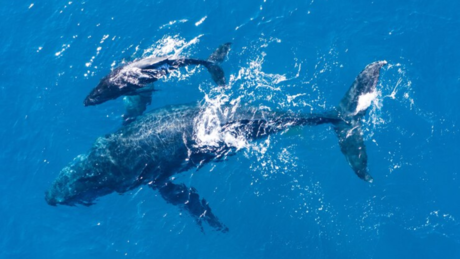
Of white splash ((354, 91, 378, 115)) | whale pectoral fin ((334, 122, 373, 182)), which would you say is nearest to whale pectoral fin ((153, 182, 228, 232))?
whale pectoral fin ((334, 122, 373, 182))

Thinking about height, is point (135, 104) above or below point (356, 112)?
below

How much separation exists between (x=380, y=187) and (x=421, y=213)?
2.54 metres

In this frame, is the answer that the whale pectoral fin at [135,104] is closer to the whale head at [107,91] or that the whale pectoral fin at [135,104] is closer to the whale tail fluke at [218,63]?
the whale head at [107,91]

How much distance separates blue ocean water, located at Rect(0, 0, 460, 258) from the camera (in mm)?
22250

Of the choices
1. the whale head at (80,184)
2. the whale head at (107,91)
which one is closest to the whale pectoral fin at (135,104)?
the whale head at (107,91)

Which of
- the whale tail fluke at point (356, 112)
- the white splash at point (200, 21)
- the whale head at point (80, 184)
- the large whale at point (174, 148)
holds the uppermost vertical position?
the white splash at point (200, 21)

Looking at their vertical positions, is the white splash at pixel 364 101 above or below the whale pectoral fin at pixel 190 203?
above

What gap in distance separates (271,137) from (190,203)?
18.6 feet

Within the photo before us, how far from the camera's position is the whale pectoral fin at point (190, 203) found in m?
22.0

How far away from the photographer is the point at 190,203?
2214 centimetres

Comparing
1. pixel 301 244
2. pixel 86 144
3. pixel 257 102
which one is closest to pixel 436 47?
pixel 257 102

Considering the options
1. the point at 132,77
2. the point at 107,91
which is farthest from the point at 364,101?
the point at 107,91

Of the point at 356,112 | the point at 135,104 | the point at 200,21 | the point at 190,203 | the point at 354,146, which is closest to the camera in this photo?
the point at 354,146

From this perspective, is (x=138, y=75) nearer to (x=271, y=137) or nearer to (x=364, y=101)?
(x=271, y=137)
